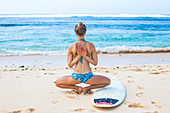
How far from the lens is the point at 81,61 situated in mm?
3721

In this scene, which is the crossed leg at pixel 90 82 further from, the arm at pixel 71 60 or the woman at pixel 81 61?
the arm at pixel 71 60

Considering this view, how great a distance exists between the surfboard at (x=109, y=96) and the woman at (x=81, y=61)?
154 millimetres

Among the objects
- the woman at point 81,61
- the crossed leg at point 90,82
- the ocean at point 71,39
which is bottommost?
the ocean at point 71,39

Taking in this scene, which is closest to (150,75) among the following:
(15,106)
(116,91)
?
(116,91)

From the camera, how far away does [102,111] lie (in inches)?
125

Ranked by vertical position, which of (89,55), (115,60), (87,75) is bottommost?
(115,60)

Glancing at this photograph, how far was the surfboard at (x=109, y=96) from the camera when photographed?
10.8 feet

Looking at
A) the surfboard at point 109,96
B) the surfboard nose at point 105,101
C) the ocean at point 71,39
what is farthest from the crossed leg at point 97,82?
the ocean at point 71,39

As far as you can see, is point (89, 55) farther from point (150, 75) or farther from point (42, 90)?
point (150, 75)

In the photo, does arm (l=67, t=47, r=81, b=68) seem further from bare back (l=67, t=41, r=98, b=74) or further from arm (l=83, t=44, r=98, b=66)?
arm (l=83, t=44, r=98, b=66)

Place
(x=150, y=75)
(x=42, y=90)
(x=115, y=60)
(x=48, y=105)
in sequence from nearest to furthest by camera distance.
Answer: (x=48, y=105)
(x=42, y=90)
(x=150, y=75)
(x=115, y=60)

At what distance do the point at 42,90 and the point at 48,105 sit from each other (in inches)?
35.5

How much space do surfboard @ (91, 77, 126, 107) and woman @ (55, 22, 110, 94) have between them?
15 cm

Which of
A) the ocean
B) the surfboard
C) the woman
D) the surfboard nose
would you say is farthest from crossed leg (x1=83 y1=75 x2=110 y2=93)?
the ocean
